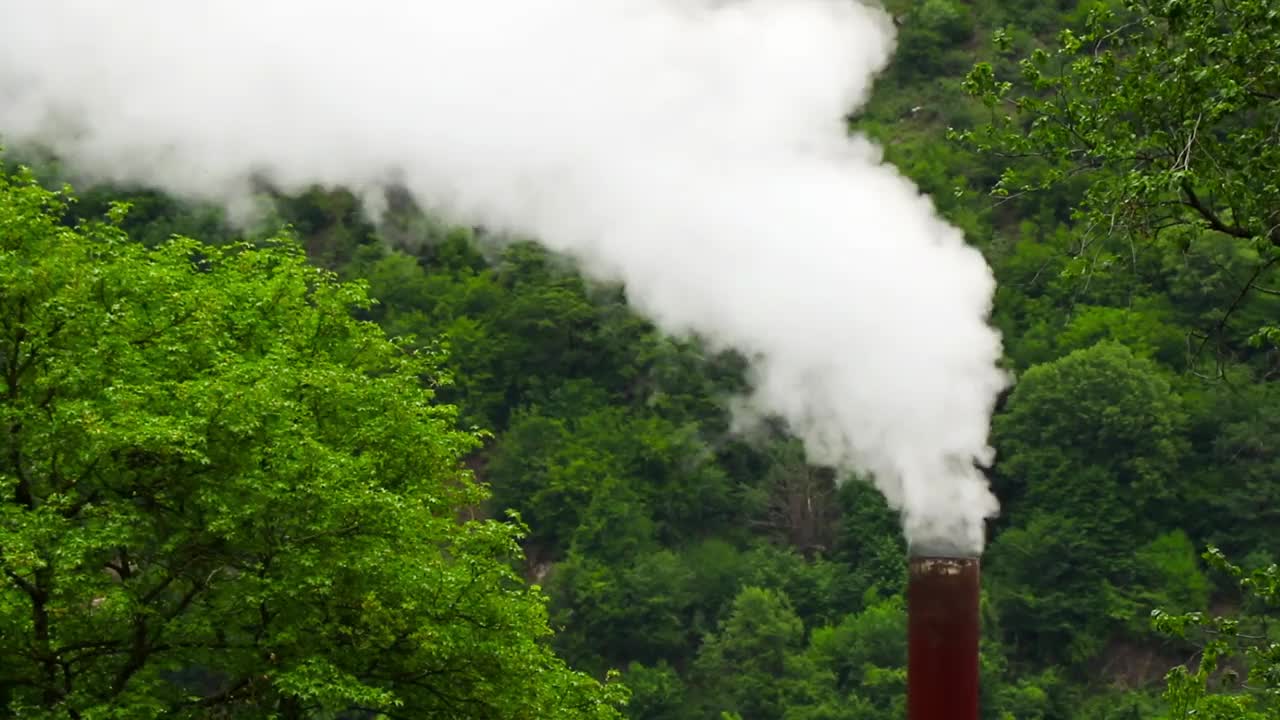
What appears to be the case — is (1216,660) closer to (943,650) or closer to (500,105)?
(943,650)

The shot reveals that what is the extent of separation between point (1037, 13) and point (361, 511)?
306ft

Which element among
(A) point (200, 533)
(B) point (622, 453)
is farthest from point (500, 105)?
(A) point (200, 533)

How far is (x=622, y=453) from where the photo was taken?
93938mm

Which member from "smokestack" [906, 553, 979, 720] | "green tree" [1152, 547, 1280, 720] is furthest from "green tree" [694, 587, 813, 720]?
"green tree" [1152, 547, 1280, 720]

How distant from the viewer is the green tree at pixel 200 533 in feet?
85.0

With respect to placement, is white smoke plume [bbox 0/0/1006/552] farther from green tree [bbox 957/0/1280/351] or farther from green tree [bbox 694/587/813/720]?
green tree [bbox 957/0/1280/351]

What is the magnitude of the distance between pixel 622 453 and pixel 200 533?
66943mm

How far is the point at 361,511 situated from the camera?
27719mm

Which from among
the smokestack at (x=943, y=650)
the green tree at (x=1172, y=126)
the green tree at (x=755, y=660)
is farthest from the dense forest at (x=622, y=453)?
the smokestack at (x=943, y=650)

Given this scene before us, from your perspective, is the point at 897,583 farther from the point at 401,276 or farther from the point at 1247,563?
the point at 401,276

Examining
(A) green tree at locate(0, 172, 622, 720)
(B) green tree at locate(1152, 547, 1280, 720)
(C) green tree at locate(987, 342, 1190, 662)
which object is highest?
(C) green tree at locate(987, 342, 1190, 662)

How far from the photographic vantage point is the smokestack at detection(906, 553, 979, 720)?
Answer: 1081 inches

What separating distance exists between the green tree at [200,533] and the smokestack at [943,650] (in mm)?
4897

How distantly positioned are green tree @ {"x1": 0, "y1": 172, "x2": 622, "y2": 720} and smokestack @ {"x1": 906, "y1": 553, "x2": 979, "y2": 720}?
16.1 ft
